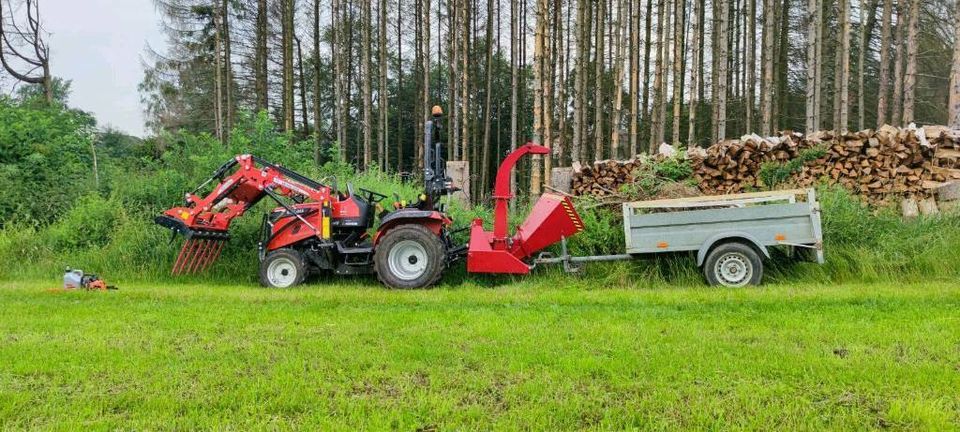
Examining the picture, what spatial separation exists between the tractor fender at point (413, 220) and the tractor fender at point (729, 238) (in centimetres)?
310

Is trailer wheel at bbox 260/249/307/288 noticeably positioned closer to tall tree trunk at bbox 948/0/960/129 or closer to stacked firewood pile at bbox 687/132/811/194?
stacked firewood pile at bbox 687/132/811/194

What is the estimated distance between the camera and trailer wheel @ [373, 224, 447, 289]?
705 centimetres

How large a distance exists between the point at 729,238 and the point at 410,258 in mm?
3835

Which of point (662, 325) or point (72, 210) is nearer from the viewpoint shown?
point (662, 325)

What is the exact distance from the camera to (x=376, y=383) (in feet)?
10.4

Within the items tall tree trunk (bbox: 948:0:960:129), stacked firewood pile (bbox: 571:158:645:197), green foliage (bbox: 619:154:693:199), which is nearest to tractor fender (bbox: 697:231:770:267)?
green foliage (bbox: 619:154:693:199)

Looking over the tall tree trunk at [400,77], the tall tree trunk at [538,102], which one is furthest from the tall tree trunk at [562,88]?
the tall tree trunk at [538,102]

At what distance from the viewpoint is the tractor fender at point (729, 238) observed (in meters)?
6.50

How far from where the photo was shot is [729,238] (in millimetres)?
6637

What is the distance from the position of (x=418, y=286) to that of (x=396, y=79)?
21253mm

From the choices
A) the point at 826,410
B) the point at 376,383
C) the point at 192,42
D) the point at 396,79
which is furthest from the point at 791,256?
the point at 192,42

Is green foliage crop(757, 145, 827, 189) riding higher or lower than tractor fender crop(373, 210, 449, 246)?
higher

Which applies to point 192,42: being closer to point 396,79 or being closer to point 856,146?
point 396,79

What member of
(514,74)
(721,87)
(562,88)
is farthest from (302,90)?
(721,87)
